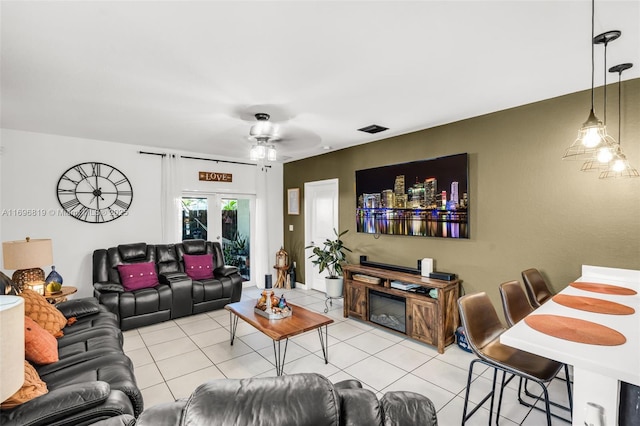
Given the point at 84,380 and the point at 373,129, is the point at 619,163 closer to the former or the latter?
the point at 373,129

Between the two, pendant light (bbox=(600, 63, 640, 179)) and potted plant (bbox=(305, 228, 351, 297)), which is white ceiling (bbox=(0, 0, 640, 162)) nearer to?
pendant light (bbox=(600, 63, 640, 179))

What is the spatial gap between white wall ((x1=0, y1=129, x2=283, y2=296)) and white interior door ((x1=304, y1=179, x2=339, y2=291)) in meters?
2.08

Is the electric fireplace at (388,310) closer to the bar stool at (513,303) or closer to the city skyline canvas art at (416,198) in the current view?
the city skyline canvas art at (416,198)

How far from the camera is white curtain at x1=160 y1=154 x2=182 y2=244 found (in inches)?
201

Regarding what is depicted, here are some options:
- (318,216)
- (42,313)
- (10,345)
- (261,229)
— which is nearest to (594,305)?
(10,345)

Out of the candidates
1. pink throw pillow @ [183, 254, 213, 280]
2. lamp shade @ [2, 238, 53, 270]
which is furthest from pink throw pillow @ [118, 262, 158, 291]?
lamp shade @ [2, 238, 53, 270]

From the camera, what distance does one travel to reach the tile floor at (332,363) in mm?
2510

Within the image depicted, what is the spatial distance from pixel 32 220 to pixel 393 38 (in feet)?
16.3

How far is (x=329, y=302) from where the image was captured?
516cm

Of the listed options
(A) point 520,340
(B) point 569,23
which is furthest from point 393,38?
(A) point 520,340

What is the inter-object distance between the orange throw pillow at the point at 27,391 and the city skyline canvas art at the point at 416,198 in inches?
144

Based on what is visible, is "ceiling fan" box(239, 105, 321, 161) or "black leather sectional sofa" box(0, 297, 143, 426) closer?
"black leather sectional sofa" box(0, 297, 143, 426)

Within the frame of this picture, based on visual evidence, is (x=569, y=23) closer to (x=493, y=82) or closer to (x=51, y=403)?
(x=493, y=82)

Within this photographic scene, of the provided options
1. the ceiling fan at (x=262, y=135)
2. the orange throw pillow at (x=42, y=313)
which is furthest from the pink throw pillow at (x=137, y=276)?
the ceiling fan at (x=262, y=135)
